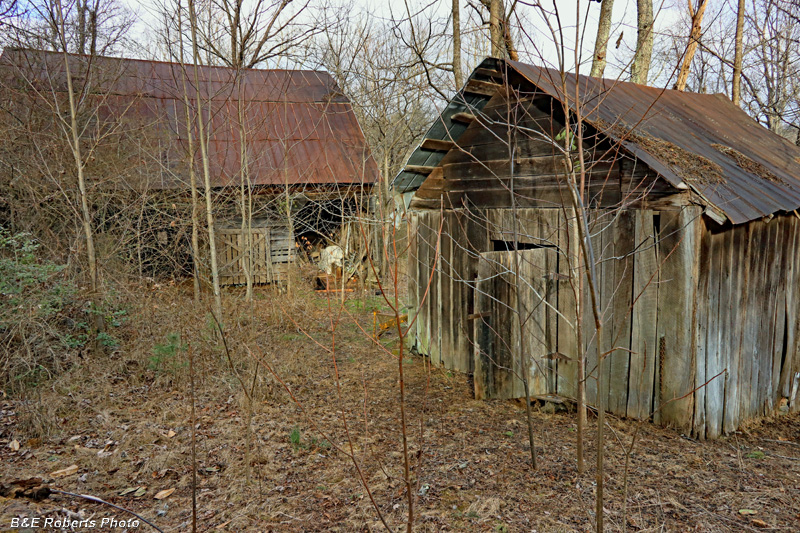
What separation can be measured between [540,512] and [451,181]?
434cm

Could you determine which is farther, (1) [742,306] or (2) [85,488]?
(1) [742,306]

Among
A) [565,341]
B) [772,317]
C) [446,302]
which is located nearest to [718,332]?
[772,317]

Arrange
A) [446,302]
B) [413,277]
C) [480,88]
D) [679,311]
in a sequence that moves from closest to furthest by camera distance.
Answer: [679,311]
[480,88]
[446,302]
[413,277]

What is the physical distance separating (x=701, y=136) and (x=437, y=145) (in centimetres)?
310

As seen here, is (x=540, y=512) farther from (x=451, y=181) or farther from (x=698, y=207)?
(x=451, y=181)

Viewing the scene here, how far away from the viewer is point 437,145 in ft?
22.0

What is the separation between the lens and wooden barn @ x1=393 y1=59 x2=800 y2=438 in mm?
4480

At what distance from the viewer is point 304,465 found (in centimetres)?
420

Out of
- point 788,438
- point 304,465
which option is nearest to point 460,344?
point 304,465

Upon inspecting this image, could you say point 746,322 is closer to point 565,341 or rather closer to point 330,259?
point 565,341

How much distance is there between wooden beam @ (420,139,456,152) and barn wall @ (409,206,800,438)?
1.05 m

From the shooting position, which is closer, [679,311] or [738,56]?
[679,311]

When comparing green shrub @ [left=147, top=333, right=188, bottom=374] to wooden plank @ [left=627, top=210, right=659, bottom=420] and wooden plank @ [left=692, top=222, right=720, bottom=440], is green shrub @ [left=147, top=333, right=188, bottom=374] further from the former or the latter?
wooden plank @ [left=692, top=222, right=720, bottom=440]


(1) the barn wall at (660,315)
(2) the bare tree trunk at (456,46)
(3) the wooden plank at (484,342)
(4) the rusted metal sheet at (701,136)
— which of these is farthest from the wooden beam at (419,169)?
(2) the bare tree trunk at (456,46)
